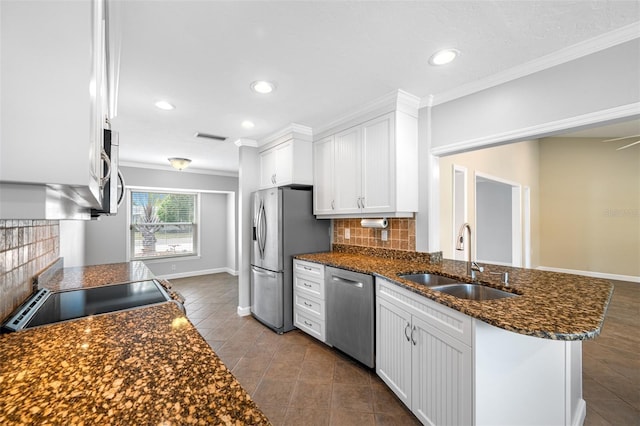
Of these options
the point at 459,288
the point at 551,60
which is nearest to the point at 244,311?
the point at 459,288

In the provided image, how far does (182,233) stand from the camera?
250 inches

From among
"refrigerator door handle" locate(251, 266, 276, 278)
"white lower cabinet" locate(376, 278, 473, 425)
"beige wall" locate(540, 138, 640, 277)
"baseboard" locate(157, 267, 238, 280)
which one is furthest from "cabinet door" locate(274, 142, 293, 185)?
"beige wall" locate(540, 138, 640, 277)

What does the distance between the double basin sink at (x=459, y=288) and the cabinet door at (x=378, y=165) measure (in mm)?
669

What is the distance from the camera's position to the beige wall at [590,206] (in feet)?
18.2

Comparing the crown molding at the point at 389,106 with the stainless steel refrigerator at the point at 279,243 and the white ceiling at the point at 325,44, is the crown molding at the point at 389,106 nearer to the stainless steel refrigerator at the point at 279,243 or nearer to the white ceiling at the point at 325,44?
the white ceiling at the point at 325,44

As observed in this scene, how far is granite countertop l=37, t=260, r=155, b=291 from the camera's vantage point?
1807 millimetres

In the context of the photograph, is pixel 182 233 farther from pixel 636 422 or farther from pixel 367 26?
pixel 636 422

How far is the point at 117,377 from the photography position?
79cm

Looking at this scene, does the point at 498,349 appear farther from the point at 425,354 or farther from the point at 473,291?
the point at 473,291

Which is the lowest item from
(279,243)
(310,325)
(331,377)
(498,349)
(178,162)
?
(331,377)

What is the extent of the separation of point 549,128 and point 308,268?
241cm

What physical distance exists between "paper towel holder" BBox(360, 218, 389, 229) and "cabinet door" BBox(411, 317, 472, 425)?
48.3 inches

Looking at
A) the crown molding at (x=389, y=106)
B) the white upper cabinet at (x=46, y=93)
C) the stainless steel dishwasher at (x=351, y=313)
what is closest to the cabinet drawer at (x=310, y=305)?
the stainless steel dishwasher at (x=351, y=313)

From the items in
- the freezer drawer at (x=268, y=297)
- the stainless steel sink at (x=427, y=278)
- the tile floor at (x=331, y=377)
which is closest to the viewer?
the tile floor at (x=331, y=377)
